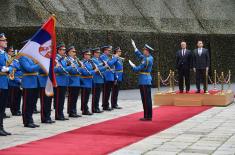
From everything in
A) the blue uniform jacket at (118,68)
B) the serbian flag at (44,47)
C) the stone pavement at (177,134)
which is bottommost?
the stone pavement at (177,134)

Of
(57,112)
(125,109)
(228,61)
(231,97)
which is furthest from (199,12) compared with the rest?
(57,112)

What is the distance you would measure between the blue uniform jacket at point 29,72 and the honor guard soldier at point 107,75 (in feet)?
13.2

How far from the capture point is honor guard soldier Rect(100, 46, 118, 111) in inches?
609

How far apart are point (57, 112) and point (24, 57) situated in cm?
225

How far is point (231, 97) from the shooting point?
738 inches

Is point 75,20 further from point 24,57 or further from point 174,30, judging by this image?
point 24,57

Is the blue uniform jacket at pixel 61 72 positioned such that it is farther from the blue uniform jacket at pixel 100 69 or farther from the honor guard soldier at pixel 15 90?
the blue uniform jacket at pixel 100 69

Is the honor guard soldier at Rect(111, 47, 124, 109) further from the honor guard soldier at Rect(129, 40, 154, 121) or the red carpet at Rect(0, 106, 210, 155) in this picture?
the honor guard soldier at Rect(129, 40, 154, 121)

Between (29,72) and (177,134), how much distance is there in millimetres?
3515

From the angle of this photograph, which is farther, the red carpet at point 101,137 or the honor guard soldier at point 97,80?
the honor guard soldier at point 97,80

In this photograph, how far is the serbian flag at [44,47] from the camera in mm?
10398

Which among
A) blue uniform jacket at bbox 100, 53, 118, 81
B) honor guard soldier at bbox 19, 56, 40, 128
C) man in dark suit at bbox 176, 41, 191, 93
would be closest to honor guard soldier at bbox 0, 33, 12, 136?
honor guard soldier at bbox 19, 56, 40, 128

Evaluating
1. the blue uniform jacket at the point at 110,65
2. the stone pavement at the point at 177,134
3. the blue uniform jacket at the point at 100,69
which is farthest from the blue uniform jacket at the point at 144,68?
the blue uniform jacket at the point at 110,65

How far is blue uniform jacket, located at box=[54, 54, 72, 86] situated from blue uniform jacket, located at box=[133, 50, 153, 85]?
1.77m
